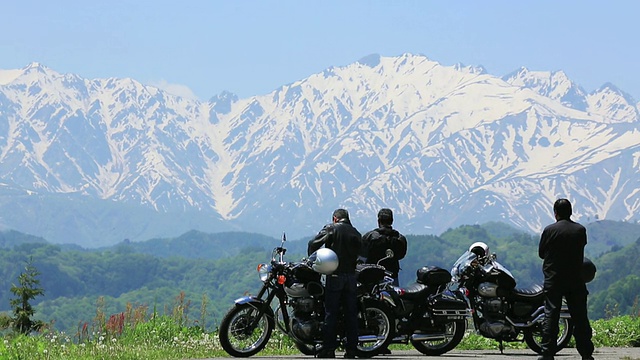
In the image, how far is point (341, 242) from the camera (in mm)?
15312

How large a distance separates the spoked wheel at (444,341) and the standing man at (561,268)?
9.95 ft

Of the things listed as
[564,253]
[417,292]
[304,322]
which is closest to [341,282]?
[304,322]

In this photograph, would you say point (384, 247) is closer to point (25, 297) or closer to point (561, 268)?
point (561, 268)

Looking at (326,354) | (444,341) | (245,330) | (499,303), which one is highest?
(499,303)

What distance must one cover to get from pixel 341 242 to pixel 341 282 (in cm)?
55

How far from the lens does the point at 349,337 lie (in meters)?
15.5

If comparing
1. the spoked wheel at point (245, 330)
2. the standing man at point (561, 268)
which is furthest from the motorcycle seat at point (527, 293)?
the spoked wheel at point (245, 330)

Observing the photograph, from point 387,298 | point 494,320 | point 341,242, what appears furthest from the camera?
point 494,320

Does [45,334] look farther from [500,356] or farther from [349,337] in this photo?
[500,356]

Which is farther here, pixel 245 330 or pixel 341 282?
pixel 245 330

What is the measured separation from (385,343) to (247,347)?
6.50 ft

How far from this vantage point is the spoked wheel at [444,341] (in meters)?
17.0

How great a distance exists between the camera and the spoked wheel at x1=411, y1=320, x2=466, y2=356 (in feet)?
55.7

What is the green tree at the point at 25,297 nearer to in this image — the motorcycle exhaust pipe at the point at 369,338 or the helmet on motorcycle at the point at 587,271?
the motorcycle exhaust pipe at the point at 369,338
